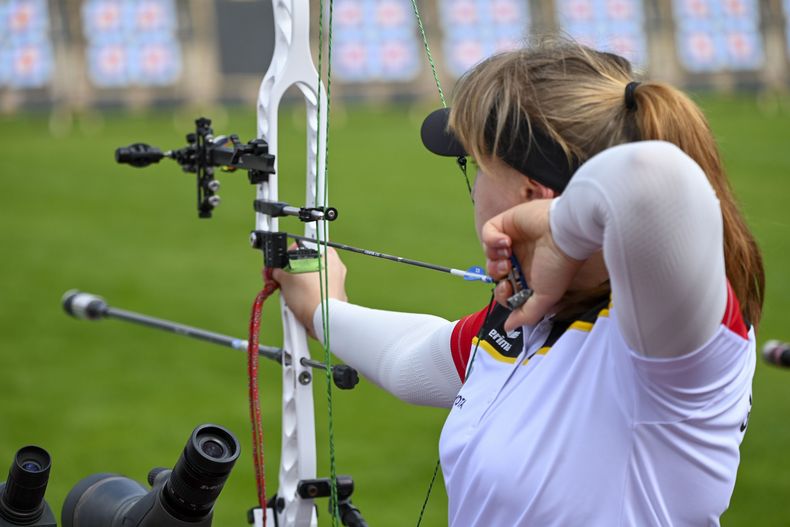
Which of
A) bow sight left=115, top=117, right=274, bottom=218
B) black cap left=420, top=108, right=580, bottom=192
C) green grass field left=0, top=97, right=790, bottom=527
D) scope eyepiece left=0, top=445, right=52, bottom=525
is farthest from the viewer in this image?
green grass field left=0, top=97, right=790, bottom=527

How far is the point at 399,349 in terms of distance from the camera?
5.75ft

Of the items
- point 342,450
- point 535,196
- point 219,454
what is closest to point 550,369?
point 535,196

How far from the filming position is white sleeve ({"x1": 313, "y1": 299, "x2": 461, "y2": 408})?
5.44 ft

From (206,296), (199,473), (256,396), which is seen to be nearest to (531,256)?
(199,473)

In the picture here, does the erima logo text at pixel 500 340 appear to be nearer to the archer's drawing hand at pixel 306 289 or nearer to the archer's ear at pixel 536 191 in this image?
the archer's ear at pixel 536 191

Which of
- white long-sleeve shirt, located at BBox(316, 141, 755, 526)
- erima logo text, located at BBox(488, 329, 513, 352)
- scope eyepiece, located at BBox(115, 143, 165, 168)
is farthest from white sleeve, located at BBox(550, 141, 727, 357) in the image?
scope eyepiece, located at BBox(115, 143, 165, 168)

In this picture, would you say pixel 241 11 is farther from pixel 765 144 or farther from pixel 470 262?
pixel 470 262

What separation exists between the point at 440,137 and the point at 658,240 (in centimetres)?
→ 49

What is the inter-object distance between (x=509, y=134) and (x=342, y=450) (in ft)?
10.9

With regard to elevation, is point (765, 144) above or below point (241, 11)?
below

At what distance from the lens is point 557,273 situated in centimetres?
113

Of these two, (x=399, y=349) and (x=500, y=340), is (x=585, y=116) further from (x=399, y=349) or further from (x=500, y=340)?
(x=399, y=349)

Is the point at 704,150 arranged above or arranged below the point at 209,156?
above

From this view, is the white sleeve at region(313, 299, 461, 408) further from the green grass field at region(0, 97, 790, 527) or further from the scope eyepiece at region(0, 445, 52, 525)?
the green grass field at region(0, 97, 790, 527)
